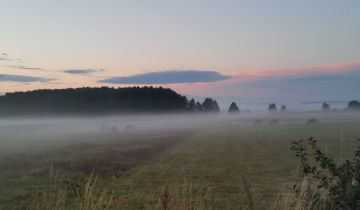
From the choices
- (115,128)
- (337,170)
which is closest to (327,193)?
(337,170)

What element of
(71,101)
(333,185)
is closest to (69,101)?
(71,101)

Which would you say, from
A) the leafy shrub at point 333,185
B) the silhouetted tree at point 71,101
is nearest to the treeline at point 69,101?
the silhouetted tree at point 71,101

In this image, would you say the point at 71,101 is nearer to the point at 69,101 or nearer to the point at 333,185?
the point at 69,101

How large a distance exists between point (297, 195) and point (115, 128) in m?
112

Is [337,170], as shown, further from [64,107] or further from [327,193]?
[64,107]

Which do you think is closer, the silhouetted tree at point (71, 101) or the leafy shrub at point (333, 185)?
the leafy shrub at point (333, 185)

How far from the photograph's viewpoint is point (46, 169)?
29.0 meters

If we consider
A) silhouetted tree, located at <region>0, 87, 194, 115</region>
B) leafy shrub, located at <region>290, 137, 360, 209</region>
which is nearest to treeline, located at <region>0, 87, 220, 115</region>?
silhouetted tree, located at <region>0, 87, 194, 115</region>

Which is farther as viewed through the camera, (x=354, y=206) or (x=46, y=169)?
(x=46, y=169)

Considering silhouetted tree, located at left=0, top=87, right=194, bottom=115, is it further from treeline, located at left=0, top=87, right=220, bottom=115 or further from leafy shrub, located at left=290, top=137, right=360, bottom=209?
leafy shrub, located at left=290, top=137, right=360, bottom=209

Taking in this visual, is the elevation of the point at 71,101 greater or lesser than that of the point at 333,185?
lesser

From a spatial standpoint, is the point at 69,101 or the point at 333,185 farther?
the point at 69,101

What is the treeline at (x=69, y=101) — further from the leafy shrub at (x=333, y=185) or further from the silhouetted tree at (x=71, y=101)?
the leafy shrub at (x=333, y=185)

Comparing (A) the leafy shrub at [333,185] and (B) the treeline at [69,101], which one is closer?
(A) the leafy shrub at [333,185]
